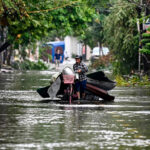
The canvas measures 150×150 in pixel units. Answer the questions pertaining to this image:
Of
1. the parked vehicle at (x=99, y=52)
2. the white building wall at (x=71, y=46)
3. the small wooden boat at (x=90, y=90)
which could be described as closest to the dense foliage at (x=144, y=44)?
the small wooden boat at (x=90, y=90)

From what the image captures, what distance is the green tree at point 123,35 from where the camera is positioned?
113 feet

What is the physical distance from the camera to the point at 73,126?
12.5m

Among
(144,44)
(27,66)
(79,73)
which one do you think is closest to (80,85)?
(79,73)

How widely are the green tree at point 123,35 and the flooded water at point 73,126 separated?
51.4ft

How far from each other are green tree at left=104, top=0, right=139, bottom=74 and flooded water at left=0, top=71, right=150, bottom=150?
1568 centimetres

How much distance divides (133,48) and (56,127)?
878 inches

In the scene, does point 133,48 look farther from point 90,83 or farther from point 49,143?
point 49,143

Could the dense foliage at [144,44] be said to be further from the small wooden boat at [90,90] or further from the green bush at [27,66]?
the green bush at [27,66]

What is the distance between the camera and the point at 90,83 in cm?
2044

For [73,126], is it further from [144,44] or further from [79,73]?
[144,44]

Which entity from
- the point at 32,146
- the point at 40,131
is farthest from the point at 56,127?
the point at 32,146

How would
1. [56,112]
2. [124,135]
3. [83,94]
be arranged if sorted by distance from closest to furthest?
[124,135] → [56,112] → [83,94]

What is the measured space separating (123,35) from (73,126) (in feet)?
75.2

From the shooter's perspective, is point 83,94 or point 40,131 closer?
point 40,131
